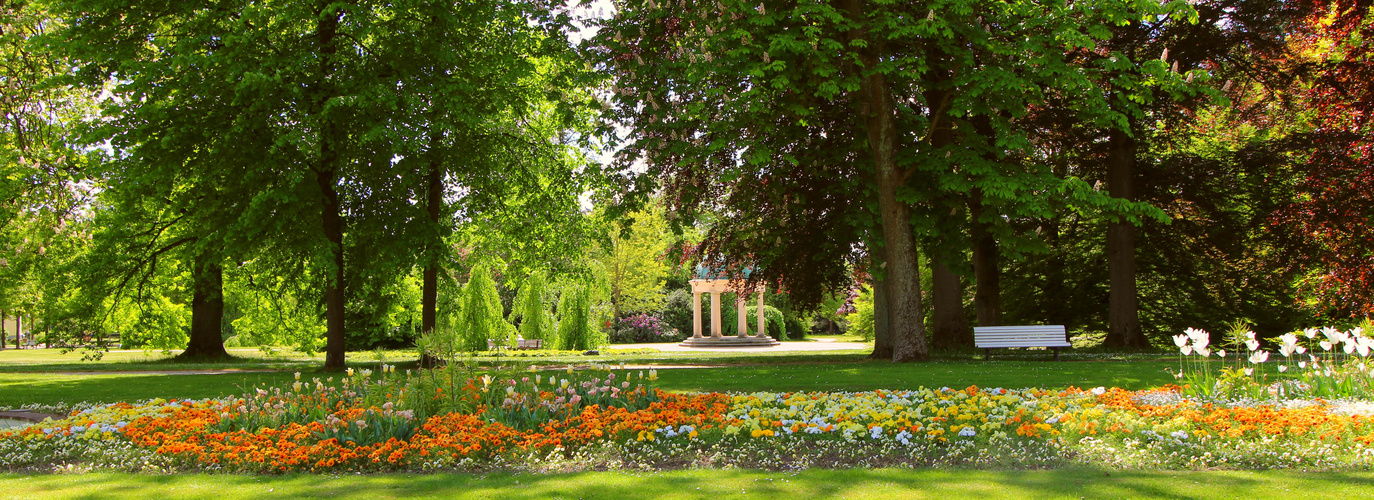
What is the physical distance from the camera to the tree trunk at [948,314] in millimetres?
18125

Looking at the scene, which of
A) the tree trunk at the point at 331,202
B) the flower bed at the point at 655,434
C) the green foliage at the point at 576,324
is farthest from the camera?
the green foliage at the point at 576,324

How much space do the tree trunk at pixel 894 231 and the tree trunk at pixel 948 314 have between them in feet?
12.0

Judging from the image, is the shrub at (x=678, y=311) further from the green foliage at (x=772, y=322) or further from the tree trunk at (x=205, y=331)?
the tree trunk at (x=205, y=331)

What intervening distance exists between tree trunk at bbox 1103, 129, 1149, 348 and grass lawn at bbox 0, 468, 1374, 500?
13904 millimetres

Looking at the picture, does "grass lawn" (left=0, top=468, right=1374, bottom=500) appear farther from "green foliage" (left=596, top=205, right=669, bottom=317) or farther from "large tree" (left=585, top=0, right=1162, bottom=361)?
"green foliage" (left=596, top=205, right=669, bottom=317)

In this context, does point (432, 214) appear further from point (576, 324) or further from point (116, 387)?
point (576, 324)

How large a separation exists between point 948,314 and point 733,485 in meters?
14.4

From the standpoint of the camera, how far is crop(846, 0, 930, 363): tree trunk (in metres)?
14.4

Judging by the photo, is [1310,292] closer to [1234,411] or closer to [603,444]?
[1234,411]

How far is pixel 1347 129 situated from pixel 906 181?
8.53 metres

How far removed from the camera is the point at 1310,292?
17891mm

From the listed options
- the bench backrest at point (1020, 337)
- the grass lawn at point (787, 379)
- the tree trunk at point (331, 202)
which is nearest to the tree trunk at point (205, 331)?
the grass lawn at point (787, 379)

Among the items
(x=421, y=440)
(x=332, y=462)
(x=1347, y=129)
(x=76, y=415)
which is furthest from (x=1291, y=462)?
(x=1347, y=129)

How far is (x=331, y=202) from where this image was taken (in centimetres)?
1506
